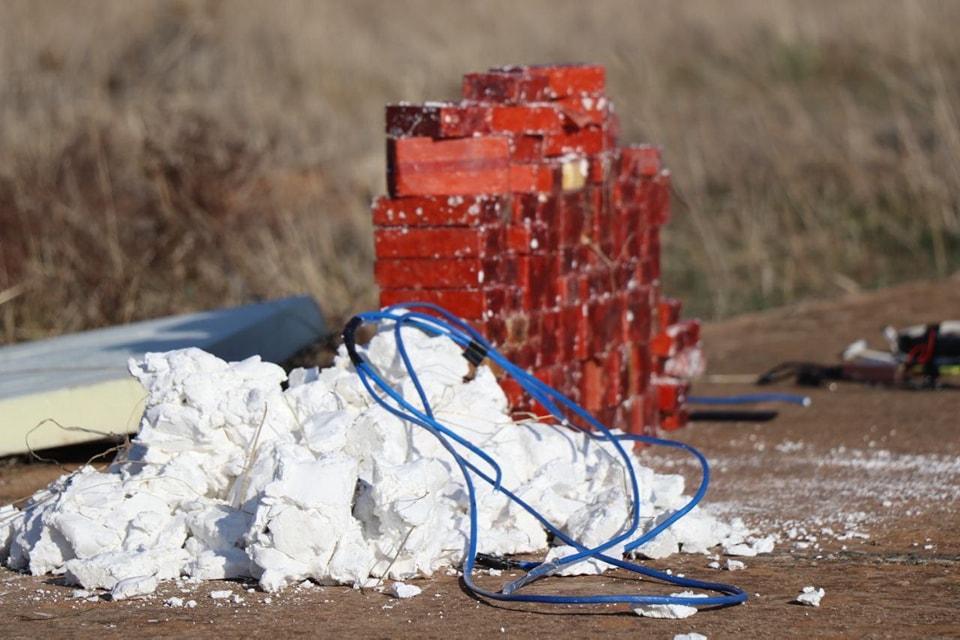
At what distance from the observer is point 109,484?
366 cm

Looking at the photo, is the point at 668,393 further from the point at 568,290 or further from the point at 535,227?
the point at 535,227

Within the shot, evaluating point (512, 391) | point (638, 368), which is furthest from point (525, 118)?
point (638, 368)

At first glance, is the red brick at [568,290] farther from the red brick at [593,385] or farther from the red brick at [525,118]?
the red brick at [525,118]

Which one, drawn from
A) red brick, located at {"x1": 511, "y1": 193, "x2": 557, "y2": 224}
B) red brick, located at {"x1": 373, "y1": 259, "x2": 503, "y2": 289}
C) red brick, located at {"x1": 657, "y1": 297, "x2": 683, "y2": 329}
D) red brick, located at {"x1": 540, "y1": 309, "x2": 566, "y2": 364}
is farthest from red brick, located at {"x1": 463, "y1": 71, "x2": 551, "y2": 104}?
red brick, located at {"x1": 657, "y1": 297, "x2": 683, "y2": 329}

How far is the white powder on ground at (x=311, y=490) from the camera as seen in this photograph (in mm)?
3363

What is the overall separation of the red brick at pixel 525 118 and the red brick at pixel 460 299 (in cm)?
55

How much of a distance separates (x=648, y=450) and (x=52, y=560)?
2.33 metres

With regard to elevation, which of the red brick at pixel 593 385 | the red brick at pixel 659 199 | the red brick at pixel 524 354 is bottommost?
A: the red brick at pixel 593 385

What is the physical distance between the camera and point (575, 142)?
4.87 meters

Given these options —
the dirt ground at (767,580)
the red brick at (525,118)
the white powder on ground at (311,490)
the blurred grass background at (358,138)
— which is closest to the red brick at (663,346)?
the dirt ground at (767,580)

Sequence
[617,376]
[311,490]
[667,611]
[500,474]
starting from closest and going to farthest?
1. [667,611]
2. [311,490]
3. [500,474]
4. [617,376]

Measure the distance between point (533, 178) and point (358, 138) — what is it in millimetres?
8833

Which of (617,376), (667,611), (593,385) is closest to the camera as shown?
(667,611)

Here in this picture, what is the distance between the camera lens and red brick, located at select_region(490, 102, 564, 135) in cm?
454
